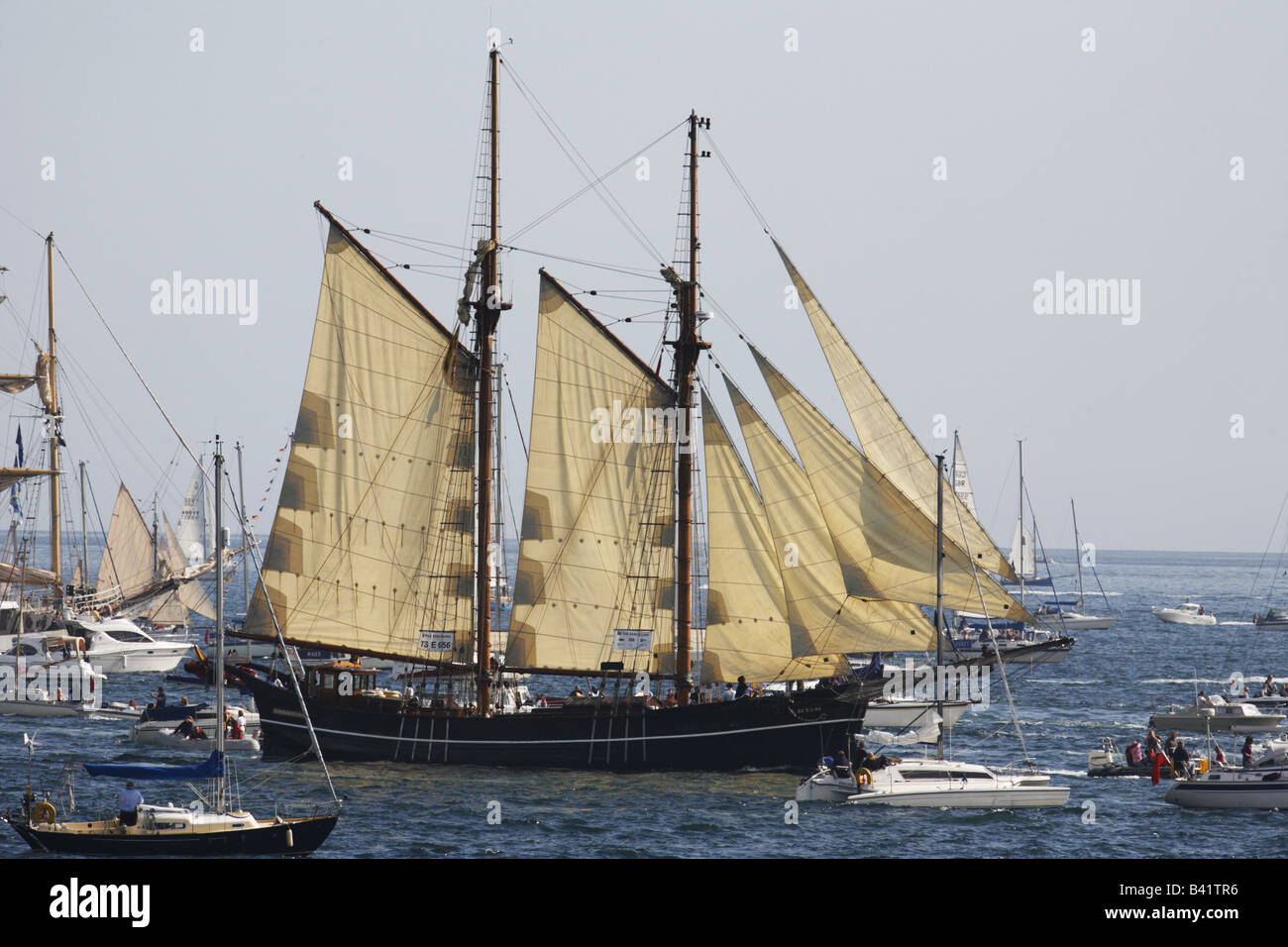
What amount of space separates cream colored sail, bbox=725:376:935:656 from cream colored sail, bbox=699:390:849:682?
0.45 meters

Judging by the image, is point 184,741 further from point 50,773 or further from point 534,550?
point 534,550

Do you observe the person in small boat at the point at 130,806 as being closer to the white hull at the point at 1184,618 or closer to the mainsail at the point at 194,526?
the mainsail at the point at 194,526

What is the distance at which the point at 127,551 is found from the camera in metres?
130

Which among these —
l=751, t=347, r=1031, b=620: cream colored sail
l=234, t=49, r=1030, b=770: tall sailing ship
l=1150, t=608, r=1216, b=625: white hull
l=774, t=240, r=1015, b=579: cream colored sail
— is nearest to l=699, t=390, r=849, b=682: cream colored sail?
l=234, t=49, r=1030, b=770: tall sailing ship

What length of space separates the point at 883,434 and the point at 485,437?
15304mm

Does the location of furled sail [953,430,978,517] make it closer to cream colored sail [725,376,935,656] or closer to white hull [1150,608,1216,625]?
white hull [1150,608,1216,625]

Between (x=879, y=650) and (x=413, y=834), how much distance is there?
732 inches

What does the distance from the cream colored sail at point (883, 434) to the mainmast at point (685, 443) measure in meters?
3.70

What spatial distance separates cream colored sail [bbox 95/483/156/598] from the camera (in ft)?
420

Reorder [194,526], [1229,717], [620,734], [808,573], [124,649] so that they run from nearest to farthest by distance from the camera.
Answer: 1. [808,573]
2. [620,734]
3. [1229,717]
4. [124,649]
5. [194,526]

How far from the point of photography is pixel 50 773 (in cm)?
5931

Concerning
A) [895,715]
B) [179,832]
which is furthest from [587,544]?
[895,715]

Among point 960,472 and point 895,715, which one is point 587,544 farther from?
point 960,472
